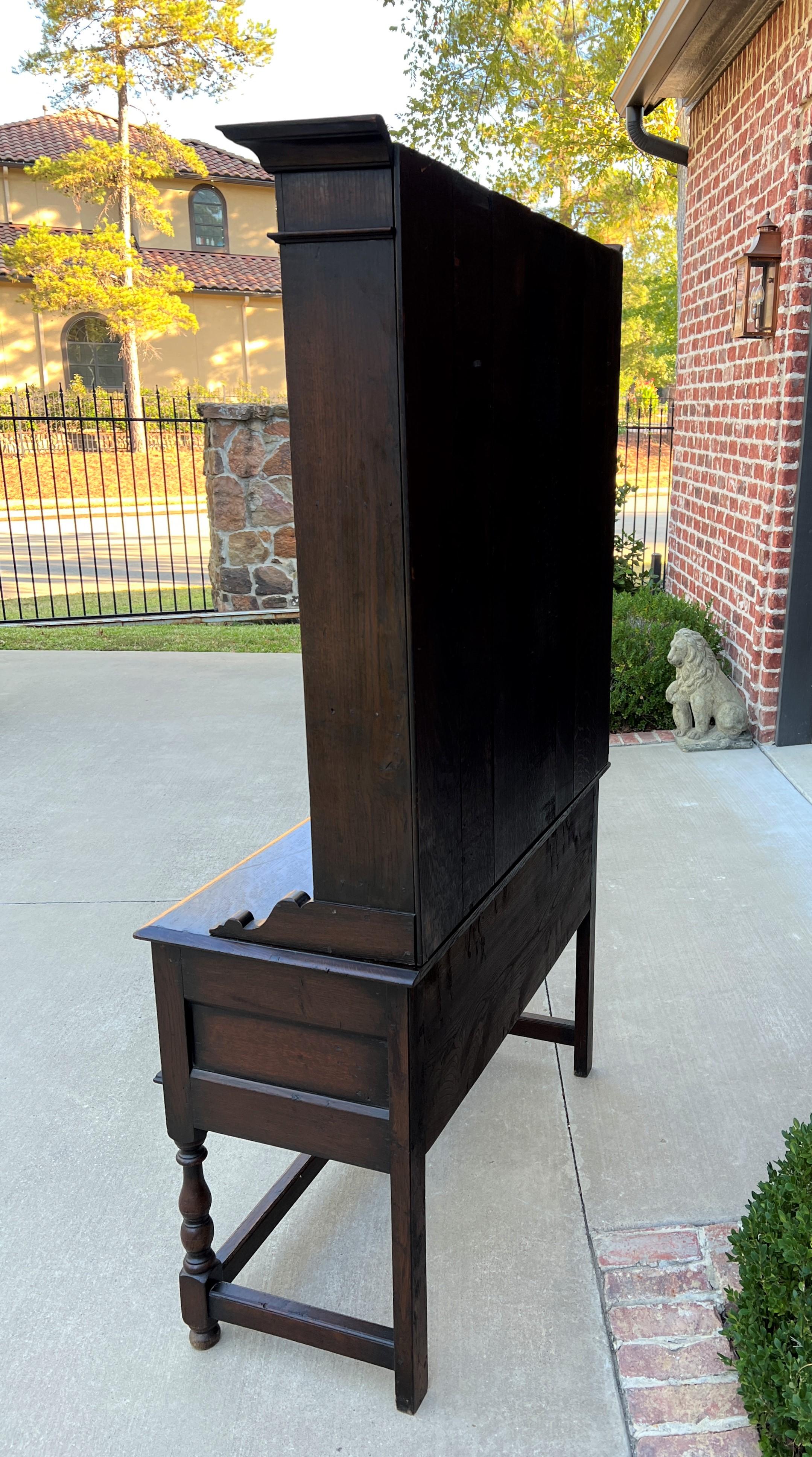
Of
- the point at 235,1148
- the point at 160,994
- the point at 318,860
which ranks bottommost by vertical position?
the point at 235,1148

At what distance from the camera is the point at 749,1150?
8.10 ft

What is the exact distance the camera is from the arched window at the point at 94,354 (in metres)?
23.1

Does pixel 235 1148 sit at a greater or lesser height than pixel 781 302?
lesser

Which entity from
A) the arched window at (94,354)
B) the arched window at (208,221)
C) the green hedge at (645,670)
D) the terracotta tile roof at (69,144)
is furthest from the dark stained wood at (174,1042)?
the arched window at (208,221)

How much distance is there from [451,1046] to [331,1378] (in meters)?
0.67

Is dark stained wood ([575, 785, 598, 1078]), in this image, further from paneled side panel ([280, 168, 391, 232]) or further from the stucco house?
the stucco house

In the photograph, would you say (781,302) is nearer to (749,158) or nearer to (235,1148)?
(749,158)

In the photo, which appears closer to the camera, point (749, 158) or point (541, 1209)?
point (541, 1209)

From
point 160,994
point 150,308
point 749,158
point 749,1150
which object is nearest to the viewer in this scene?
point 160,994

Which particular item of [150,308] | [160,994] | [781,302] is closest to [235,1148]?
[160,994]

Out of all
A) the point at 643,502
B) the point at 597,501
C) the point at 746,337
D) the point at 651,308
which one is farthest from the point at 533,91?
the point at 597,501

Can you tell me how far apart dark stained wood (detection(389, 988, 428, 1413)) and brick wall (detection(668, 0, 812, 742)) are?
3951mm

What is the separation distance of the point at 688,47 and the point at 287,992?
5758mm

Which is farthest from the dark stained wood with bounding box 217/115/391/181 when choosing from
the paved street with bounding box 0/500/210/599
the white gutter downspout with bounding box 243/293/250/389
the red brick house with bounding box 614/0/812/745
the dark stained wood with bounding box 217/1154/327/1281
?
the white gutter downspout with bounding box 243/293/250/389
